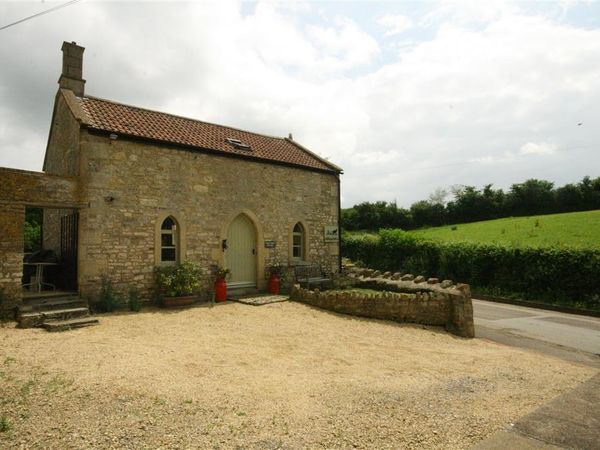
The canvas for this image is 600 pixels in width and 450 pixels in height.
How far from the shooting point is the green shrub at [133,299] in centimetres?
1021

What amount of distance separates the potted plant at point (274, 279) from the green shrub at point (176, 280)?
10.1ft

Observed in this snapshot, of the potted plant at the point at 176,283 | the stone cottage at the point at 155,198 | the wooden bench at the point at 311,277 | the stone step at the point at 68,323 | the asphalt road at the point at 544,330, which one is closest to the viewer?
the stone step at the point at 68,323

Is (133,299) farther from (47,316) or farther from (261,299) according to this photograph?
(261,299)

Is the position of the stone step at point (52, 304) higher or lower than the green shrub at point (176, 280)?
lower

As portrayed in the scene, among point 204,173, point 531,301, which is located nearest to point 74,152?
point 204,173

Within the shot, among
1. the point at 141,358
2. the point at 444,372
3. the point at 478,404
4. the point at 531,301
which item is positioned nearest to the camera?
the point at 478,404

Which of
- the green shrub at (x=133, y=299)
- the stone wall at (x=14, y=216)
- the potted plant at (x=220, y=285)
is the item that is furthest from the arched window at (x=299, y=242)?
the stone wall at (x=14, y=216)

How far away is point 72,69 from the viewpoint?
470 inches

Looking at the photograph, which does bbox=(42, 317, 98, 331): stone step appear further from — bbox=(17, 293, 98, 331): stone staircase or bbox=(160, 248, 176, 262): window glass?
bbox=(160, 248, 176, 262): window glass

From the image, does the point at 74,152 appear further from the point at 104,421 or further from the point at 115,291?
the point at 104,421

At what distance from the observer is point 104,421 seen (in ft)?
13.3

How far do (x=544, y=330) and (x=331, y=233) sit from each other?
8521 millimetres

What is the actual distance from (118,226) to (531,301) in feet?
59.3

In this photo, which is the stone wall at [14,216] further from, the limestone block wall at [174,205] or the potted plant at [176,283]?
the potted plant at [176,283]
